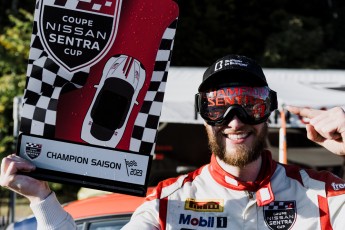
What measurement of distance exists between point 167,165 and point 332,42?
924 centimetres

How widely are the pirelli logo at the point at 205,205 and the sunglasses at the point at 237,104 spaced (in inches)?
12.6

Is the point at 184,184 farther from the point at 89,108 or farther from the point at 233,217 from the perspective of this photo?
the point at 89,108

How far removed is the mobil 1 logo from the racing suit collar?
0.69 m

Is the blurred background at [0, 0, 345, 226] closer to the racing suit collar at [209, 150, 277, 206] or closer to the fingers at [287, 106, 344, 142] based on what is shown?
the racing suit collar at [209, 150, 277, 206]

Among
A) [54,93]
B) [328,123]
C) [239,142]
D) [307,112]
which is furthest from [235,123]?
[54,93]

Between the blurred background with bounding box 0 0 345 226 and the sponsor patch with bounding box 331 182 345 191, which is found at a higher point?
the blurred background with bounding box 0 0 345 226

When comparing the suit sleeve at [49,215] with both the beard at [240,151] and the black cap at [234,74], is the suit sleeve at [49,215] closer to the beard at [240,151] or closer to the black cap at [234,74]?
the beard at [240,151]

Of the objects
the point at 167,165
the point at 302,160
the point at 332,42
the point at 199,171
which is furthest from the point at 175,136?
the point at 332,42

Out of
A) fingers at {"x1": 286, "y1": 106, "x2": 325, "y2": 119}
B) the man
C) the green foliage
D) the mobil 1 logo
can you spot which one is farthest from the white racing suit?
the green foliage

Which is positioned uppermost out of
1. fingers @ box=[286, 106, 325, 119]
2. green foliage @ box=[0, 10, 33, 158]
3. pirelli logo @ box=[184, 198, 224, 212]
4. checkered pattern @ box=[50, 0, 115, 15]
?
green foliage @ box=[0, 10, 33, 158]

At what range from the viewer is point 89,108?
2.68 metres

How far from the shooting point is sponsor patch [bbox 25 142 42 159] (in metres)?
2.57

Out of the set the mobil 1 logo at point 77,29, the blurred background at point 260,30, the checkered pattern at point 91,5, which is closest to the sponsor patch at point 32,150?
the mobil 1 logo at point 77,29

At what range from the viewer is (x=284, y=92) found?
6.20 meters
